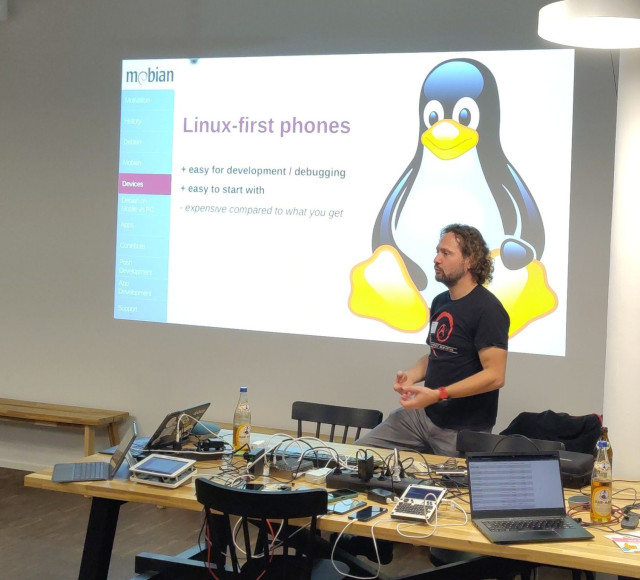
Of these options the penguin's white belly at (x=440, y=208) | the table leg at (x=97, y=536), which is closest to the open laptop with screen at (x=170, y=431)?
the table leg at (x=97, y=536)

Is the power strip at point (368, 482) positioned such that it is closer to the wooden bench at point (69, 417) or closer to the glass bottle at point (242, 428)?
the glass bottle at point (242, 428)

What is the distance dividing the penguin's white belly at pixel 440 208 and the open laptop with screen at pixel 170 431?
1.98 m

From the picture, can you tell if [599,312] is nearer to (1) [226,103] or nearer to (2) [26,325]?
(1) [226,103]

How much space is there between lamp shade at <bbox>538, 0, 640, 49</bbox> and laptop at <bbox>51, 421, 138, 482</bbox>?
2032 mm

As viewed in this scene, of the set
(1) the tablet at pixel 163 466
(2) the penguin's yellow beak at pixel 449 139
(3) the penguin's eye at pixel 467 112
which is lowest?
(1) the tablet at pixel 163 466

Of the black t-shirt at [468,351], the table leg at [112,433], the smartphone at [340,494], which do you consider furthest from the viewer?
the table leg at [112,433]

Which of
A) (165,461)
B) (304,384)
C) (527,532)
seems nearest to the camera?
(527,532)

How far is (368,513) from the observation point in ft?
8.27

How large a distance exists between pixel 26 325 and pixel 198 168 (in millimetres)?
1740

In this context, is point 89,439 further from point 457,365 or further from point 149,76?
point 457,365

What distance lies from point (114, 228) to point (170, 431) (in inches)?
103

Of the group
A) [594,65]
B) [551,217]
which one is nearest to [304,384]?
[551,217]

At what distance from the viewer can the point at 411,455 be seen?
10.4 ft

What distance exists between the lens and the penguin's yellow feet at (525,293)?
4547 millimetres
